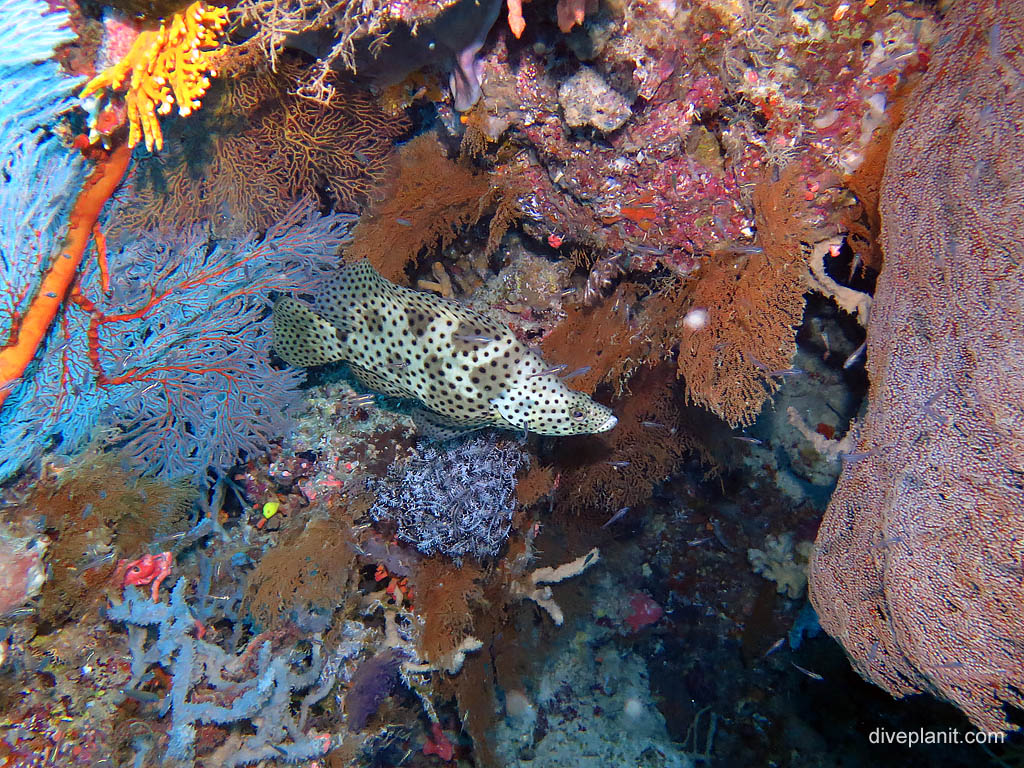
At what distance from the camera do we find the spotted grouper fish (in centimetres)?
396

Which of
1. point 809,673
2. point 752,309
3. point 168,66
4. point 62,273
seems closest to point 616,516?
point 809,673

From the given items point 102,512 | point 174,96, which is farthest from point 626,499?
point 174,96

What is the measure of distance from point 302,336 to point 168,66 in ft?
6.89

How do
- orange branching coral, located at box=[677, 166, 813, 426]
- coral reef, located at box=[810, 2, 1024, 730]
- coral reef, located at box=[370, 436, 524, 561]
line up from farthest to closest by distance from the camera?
coral reef, located at box=[370, 436, 524, 561]
orange branching coral, located at box=[677, 166, 813, 426]
coral reef, located at box=[810, 2, 1024, 730]

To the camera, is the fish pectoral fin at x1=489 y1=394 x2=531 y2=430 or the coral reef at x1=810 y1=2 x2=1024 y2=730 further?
the fish pectoral fin at x1=489 y1=394 x2=531 y2=430

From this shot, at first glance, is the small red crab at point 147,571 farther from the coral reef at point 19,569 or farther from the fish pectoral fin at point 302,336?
the fish pectoral fin at point 302,336

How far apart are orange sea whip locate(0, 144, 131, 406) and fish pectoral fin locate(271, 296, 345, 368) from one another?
1483 mm

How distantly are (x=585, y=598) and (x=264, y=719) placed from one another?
408cm

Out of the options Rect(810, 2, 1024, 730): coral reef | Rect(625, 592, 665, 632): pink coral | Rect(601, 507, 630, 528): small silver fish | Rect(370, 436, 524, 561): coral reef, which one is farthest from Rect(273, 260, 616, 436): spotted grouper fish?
Rect(625, 592, 665, 632): pink coral

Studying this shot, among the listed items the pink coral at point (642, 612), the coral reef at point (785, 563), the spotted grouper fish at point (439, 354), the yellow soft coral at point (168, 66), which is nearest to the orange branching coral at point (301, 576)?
the spotted grouper fish at point (439, 354)

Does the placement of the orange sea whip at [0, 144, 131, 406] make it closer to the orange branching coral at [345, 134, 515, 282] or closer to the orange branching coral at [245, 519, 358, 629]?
the orange branching coral at [345, 134, 515, 282]

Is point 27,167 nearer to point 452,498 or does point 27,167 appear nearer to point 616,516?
point 452,498

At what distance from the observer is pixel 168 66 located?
3.12 meters

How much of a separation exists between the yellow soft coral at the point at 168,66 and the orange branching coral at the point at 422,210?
5.00ft
